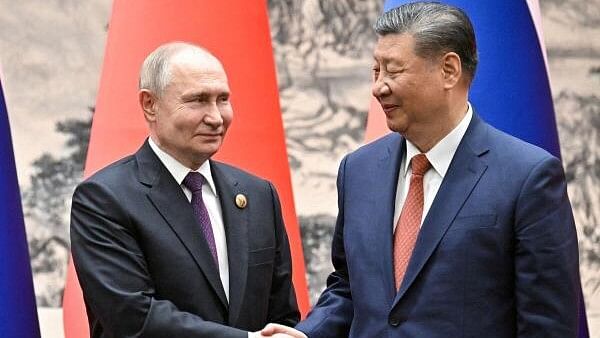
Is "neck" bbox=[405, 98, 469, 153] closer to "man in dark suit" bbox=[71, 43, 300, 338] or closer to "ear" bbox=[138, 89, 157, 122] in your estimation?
"man in dark suit" bbox=[71, 43, 300, 338]

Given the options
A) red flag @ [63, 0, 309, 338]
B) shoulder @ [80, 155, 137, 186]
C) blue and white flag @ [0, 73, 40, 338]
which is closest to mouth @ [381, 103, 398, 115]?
shoulder @ [80, 155, 137, 186]

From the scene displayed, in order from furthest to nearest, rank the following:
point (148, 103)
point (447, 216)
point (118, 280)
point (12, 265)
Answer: point (12, 265) → point (148, 103) → point (118, 280) → point (447, 216)

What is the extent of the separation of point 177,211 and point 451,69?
804 mm

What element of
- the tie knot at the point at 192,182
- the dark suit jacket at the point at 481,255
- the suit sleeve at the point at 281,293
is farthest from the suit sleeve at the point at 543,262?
the tie knot at the point at 192,182

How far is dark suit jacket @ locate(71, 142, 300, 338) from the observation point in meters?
2.73

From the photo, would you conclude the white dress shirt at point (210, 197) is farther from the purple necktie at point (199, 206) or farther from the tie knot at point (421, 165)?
the tie knot at point (421, 165)

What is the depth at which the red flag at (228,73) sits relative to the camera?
3453mm

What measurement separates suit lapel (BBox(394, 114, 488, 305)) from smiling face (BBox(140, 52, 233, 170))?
0.64 metres

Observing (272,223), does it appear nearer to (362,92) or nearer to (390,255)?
(390,255)

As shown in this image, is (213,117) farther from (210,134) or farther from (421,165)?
(421,165)

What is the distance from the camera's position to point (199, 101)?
2885 millimetres

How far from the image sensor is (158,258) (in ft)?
9.21

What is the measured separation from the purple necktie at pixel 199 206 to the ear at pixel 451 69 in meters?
0.75

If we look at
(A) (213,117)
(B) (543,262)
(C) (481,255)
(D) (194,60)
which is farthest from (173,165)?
(B) (543,262)
